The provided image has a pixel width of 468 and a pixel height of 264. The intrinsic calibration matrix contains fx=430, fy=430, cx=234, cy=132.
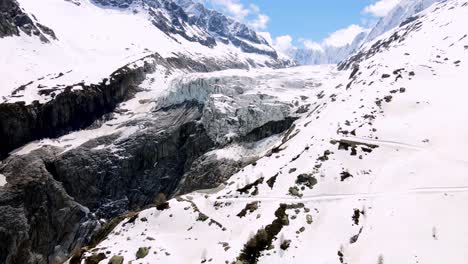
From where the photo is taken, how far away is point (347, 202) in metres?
39.3

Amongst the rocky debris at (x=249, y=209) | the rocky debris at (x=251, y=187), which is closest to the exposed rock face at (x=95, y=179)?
the rocky debris at (x=251, y=187)

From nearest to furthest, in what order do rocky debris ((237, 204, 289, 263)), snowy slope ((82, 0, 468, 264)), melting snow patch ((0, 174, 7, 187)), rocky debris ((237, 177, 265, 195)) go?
snowy slope ((82, 0, 468, 264)) → rocky debris ((237, 204, 289, 263)) → rocky debris ((237, 177, 265, 195)) → melting snow patch ((0, 174, 7, 187))

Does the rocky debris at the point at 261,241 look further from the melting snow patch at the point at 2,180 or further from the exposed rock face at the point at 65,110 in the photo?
the exposed rock face at the point at 65,110

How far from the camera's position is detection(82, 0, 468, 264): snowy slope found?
1303 inches

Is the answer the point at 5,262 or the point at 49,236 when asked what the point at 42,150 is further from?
the point at 5,262

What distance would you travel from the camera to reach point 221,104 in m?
134

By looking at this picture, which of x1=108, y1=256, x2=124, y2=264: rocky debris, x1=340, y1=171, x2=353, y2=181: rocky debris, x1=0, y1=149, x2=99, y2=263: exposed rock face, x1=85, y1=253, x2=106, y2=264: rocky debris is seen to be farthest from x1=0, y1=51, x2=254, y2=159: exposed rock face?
x1=340, y1=171, x2=353, y2=181: rocky debris

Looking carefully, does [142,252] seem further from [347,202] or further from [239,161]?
[239,161]

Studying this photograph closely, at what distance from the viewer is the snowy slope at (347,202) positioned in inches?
1303

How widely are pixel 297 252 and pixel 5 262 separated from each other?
Answer: 3987 inches

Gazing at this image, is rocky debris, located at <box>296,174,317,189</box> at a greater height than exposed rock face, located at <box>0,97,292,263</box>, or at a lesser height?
greater

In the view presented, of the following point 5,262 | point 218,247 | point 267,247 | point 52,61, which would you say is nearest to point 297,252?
point 267,247

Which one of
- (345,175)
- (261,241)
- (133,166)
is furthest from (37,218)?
(345,175)

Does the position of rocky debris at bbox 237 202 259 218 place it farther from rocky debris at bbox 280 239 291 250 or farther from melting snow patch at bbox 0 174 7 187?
melting snow patch at bbox 0 174 7 187
